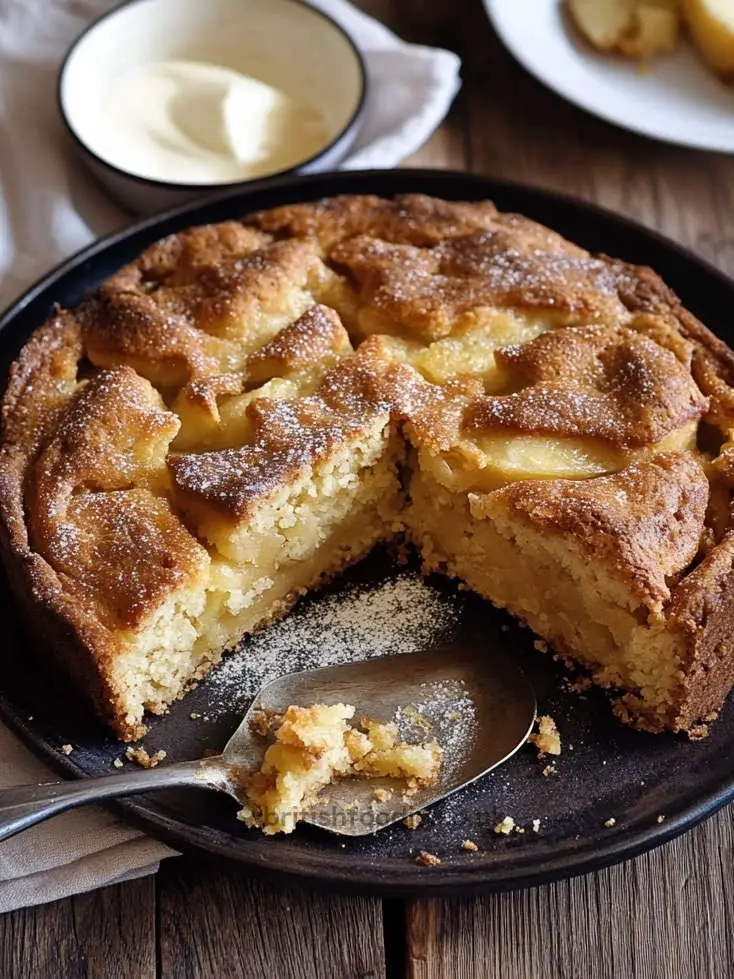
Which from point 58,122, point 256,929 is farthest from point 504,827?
point 58,122

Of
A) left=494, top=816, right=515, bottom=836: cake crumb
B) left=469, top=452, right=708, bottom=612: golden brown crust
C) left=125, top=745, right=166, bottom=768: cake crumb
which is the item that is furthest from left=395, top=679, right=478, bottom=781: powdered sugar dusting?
left=125, top=745, right=166, bottom=768: cake crumb

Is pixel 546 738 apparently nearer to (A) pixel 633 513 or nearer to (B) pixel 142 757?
(A) pixel 633 513

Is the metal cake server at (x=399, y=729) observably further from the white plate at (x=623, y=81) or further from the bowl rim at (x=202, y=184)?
the white plate at (x=623, y=81)

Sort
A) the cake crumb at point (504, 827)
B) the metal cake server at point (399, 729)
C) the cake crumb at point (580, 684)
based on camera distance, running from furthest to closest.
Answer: the cake crumb at point (580, 684), the cake crumb at point (504, 827), the metal cake server at point (399, 729)

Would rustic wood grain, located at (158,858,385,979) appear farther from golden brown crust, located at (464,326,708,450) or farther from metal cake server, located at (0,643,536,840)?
golden brown crust, located at (464,326,708,450)

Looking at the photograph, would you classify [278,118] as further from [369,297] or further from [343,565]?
[343,565]

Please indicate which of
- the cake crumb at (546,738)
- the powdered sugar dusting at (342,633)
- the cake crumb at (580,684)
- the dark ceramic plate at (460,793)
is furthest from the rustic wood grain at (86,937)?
the cake crumb at (580,684)
